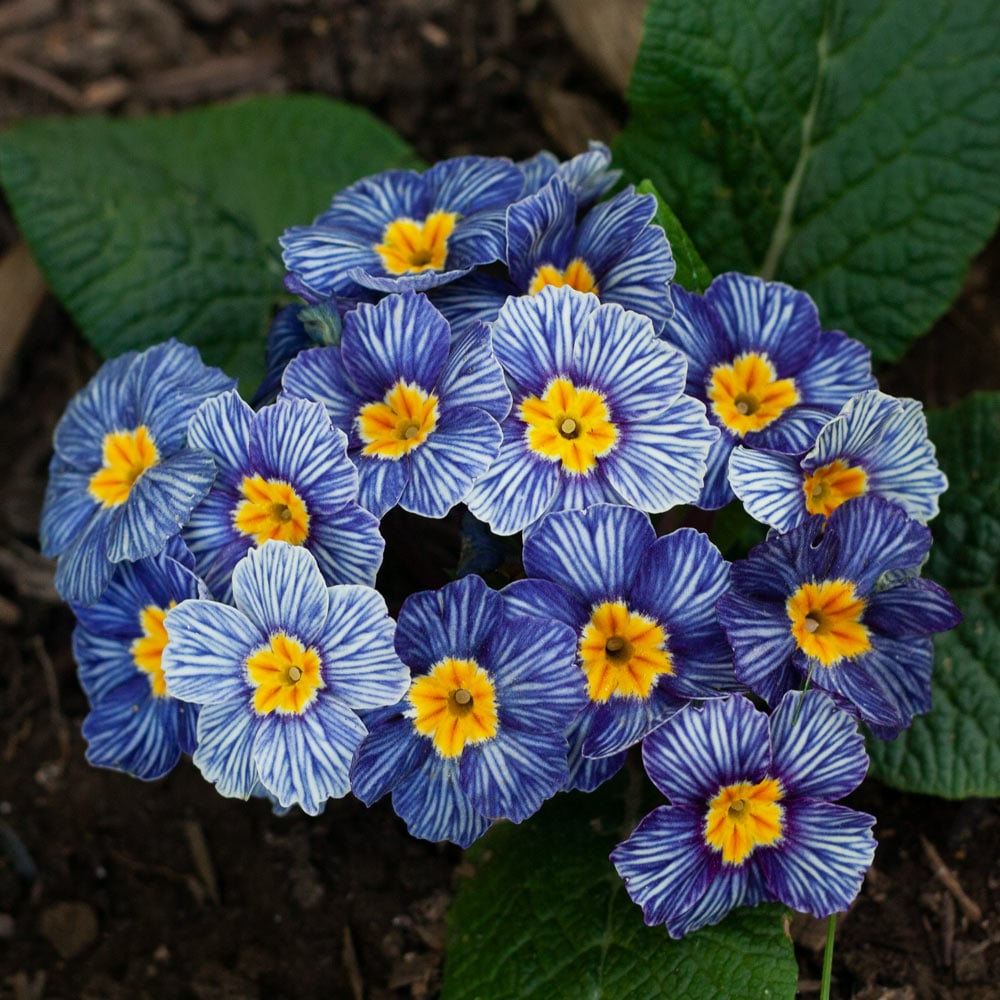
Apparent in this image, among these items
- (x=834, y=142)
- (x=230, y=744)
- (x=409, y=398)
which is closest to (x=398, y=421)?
(x=409, y=398)

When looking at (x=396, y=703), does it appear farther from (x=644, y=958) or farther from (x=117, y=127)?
(x=117, y=127)

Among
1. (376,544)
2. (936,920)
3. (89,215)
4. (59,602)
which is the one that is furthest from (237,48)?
(936,920)

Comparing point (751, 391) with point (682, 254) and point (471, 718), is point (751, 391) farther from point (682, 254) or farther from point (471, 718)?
point (471, 718)

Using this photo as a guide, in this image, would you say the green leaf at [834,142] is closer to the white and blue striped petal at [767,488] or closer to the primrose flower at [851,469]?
the primrose flower at [851,469]

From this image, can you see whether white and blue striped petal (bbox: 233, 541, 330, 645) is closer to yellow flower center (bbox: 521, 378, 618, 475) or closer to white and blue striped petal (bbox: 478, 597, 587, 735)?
white and blue striped petal (bbox: 478, 597, 587, 735)

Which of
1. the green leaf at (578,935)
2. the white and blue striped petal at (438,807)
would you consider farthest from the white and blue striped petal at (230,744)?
the green leaf at (578,935)

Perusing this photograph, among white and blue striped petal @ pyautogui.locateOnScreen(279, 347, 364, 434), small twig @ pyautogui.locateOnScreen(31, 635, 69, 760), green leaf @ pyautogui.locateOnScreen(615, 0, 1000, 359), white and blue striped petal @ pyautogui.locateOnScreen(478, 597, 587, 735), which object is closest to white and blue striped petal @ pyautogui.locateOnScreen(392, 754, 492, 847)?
white and blue striped petal @ pyautogui.locateOnScreen(478, 597, 587, 735)
